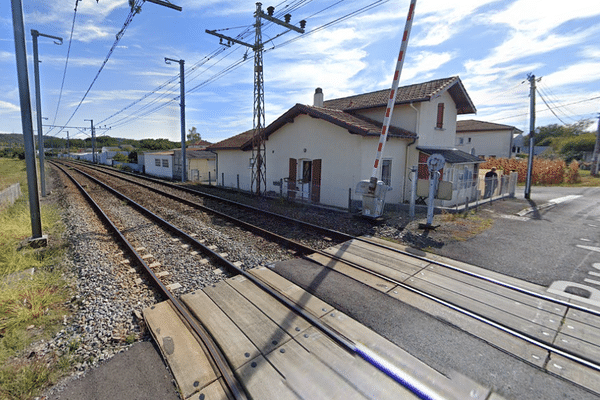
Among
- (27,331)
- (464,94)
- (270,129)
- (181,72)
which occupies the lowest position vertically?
(27,331)

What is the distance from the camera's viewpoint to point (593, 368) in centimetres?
319

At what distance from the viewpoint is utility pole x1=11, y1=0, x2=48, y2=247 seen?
6430 mm

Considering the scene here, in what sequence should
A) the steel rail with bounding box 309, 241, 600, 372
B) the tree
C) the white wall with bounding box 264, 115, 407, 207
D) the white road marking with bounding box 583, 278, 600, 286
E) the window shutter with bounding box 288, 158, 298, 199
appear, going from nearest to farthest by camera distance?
the steel rail with bounding box 309, 241, 600, 372 < the white road marking with bounding box 583, 278, 600, 286 < the white wall with bounding box 264, 115, 407, 207 < the window shutter with bounding box 288, 158, 298, 199 < the tree

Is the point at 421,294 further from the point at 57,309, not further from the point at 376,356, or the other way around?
the point at 57,309

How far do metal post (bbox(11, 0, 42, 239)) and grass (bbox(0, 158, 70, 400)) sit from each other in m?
0.88

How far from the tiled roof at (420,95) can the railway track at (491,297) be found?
9957mm

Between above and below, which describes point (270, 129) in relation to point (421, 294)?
above

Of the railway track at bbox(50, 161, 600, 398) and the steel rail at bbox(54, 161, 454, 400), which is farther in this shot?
the railway track at bbox(50, 161, 600, 398)

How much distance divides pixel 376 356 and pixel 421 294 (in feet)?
6.16

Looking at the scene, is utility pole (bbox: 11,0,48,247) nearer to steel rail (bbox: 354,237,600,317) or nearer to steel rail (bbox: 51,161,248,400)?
steel rail (bbox: 51,161,248,400)

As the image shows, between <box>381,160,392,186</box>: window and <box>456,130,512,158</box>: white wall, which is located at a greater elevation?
<box>456,130,512,158</box>: white wall

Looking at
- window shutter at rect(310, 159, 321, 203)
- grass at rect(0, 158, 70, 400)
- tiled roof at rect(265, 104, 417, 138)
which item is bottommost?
grass at rect(0, 158, 70, 400)

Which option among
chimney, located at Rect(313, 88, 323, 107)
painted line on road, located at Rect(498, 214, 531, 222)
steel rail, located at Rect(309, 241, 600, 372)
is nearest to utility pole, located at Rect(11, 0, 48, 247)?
steel rail, located at Rect(309, 241, 600, 372)

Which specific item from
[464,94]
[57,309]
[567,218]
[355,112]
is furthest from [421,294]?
[464,94]
